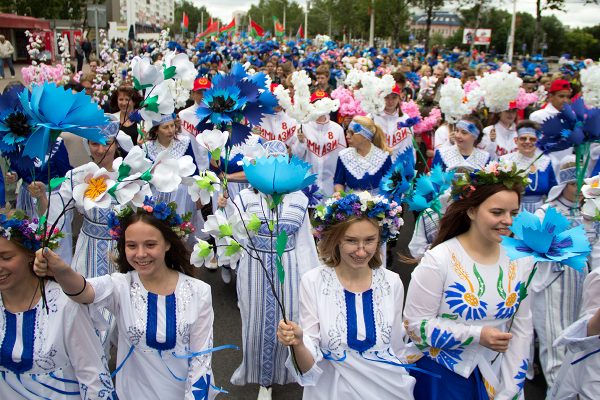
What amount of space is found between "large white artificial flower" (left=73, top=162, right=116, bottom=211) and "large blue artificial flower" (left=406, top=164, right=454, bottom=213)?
203 centimetres

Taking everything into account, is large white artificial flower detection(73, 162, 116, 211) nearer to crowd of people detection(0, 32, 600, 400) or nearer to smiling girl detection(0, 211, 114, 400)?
crowd of people detection(0, 32, 600, 400)

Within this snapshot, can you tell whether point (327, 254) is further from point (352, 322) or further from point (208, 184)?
point (208, 184)

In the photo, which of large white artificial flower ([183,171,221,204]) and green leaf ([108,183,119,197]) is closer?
green leaf ([108,183,119,197])

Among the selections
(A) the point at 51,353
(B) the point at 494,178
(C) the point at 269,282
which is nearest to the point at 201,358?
(C) the point at 269,282

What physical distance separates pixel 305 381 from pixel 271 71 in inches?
421

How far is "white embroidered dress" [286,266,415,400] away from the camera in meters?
2.80

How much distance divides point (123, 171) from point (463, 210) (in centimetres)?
169

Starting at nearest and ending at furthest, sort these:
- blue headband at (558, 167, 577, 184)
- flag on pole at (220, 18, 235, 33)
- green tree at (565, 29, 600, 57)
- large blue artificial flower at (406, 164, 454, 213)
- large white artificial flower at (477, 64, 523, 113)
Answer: large blue artificial flower at (406, 164, 454, 213), blue headband at (558, 167, 577, 184), large white artificial flower at (477, 64, 523, 113), flag on pole at (220, 18, 235, 33), green tree at (565, 29, 600, 57)

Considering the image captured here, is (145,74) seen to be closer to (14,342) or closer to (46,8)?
(14,342)

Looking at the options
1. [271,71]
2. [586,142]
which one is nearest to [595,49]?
[271,71]

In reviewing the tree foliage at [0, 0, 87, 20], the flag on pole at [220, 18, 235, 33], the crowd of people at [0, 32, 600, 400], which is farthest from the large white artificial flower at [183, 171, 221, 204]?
the tree foliage at [0, 0, 87, 20]

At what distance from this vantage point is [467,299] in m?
2.74

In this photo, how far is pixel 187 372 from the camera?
2891 mm

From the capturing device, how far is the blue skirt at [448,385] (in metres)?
2.82
